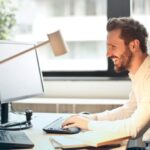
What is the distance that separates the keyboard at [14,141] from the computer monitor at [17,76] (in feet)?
0.92

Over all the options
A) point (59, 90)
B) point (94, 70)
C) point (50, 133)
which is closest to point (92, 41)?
point (94, 70)

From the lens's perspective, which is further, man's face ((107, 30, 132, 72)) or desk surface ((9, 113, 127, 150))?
man's face ((107, 30, 132, 72))

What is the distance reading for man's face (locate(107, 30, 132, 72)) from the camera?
2.09m

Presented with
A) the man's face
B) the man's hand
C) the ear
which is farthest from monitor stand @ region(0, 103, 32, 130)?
the ear

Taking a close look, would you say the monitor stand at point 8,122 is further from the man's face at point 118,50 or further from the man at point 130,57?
the man's face at point 118,50

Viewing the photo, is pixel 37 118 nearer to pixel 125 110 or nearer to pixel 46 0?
pixel 125 110

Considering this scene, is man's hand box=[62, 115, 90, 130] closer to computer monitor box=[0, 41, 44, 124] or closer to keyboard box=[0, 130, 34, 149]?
keyboard box=[0, 130, 34, 149]

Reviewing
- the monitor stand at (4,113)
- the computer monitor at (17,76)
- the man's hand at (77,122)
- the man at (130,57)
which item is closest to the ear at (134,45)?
the man at (130,57)

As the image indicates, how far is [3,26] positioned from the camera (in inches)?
138

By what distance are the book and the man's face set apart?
492 millimetres

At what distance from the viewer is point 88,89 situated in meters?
3.34

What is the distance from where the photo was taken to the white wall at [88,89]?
10.7ft

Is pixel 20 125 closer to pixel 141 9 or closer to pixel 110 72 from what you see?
pixel 110 72

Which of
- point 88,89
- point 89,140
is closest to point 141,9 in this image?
point 88,89
